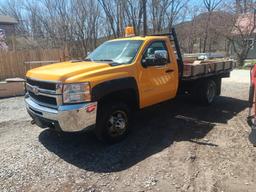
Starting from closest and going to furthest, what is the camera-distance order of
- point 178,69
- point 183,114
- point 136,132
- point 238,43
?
point 136,132 < point 178,69 < point 183,114 < point 238,43

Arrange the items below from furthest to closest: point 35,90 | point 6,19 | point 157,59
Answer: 1. point 6,19
2. point 157,59
3. point 35,90

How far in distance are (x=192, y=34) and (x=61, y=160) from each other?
25042mm

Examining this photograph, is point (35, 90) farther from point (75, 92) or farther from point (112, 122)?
point (112, 122)

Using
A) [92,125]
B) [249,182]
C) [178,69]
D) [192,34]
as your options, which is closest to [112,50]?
[178,69]

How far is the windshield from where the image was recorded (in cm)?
539

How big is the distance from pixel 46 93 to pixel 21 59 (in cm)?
1127

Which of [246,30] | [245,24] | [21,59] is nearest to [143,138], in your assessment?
[21,59]

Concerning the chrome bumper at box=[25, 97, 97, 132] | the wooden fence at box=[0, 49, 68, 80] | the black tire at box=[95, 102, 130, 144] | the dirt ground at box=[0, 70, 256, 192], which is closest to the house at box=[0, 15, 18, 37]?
the wooden fence at box=[0, 49, 68, 80]

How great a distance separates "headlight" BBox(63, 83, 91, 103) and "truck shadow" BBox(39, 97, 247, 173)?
1013mm

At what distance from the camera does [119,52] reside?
18.5ft

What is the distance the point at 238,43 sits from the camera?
74.7 feet

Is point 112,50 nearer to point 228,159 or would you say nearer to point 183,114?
point 183,114

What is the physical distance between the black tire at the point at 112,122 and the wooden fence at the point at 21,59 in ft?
35.3

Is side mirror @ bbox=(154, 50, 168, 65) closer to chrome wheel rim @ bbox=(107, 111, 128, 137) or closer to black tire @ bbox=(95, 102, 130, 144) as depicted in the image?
black tire @ bbox=(95, 102, 130, 144)
